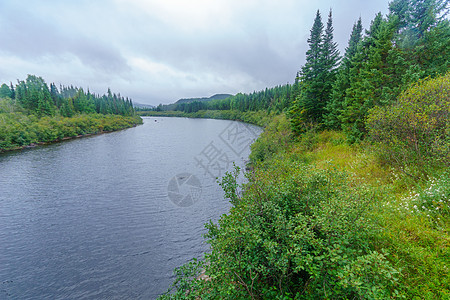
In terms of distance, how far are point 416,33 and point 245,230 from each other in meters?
26.4

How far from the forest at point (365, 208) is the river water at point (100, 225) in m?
3.33

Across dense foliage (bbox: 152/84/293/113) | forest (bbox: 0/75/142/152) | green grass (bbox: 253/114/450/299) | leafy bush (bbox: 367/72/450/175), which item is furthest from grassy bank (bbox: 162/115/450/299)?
forest (bbox: 0/75/142/152)

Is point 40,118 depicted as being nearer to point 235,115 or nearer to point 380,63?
point 380,63

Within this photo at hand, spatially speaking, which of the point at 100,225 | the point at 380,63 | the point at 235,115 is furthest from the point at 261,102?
the point at 100,225

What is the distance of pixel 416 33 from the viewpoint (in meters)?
17.9

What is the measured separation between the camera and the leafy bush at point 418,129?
8.47 m

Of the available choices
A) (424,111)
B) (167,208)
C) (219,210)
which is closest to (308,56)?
(424,111)

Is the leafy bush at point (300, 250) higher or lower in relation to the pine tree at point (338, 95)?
lower

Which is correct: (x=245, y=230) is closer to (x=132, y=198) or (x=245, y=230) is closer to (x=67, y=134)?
(x=132, y=198)

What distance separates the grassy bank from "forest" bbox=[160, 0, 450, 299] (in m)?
0.04

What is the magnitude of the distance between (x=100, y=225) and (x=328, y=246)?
1861 cm

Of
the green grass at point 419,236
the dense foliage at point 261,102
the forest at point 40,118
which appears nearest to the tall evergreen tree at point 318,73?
the green grass at point 419,236

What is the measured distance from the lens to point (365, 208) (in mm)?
5258

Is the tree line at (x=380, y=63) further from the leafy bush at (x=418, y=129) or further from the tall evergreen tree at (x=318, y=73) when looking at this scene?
the leafy bush at (x=418, y=129)
